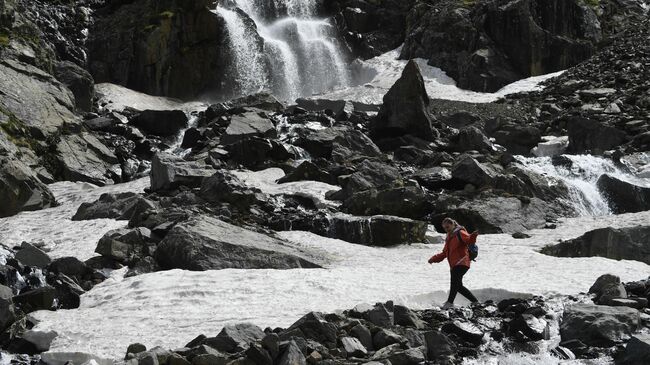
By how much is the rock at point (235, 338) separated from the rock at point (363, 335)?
1410mm

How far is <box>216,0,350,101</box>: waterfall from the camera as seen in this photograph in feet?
180

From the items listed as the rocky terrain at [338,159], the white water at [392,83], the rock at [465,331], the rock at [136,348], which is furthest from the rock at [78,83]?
the rock at [465,331]

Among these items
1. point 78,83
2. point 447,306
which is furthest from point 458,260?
point 78,83

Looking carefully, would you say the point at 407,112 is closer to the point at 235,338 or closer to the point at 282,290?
the point at 282,290

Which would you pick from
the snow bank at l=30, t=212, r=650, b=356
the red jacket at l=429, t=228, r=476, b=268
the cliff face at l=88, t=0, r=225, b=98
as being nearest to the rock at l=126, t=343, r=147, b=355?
the snow bank at l=30, t=212, r=650, b=356

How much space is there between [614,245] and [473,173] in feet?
25.5

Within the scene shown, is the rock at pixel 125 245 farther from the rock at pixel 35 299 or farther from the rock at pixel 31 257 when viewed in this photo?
the rock at pixel 35 299

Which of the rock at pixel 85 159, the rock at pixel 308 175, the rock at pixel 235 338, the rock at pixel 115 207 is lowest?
the rock at pixel 235 338

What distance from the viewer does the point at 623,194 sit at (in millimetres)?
25547

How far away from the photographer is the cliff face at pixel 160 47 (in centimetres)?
5175

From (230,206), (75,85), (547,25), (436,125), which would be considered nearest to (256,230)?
(230,206)

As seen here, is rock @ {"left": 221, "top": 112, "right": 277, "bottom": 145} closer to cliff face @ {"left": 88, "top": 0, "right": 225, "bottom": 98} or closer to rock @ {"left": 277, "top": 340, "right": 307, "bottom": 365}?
cliff face @ {"left": 88, "top": 0, "right": 225, "bottom": 98}

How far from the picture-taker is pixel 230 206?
851 inches

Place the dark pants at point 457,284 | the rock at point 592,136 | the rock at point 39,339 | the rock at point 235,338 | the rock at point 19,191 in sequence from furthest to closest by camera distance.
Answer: the rock at point 592,136, the rock at point 19,191, the dark pants at point 457,284, the rock at point 39,339, the rock at point 235,338
